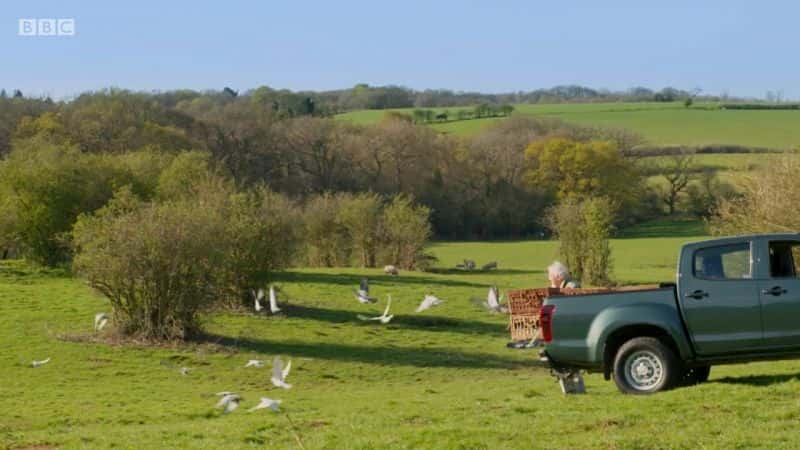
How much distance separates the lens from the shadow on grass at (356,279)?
47.6m

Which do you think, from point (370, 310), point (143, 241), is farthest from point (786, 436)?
point (370, 310)

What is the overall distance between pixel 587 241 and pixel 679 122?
98395mm

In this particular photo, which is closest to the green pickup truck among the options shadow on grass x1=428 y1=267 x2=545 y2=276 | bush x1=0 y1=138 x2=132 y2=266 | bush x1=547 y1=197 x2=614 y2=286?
bush x1=0 y1=138 x2=132 y2=266

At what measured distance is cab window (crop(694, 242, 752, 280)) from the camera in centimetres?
1285

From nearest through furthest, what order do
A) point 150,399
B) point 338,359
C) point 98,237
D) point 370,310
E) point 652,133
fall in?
1. point 150,399
2. point 338,359
3. point 98,237
4. point 370,310
5. point 652,133

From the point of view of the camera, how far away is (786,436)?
9.14 metres

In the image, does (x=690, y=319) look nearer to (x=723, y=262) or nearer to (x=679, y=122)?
(x=723, y=262)

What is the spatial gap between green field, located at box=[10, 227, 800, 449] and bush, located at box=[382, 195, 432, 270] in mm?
7870

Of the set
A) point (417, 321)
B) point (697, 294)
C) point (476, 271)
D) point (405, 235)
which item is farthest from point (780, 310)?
Result: point (476, 271)

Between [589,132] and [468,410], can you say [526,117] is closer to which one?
[589,132]

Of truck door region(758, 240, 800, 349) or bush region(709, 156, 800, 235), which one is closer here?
truck door region(758, 240, 800, 349)

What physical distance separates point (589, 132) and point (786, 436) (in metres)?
117

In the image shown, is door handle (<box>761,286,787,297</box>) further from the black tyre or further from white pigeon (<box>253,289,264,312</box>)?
white pigeon (<box>253,289,264,312</box>)

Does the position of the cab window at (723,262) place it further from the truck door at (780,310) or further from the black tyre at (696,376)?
the black tyre at (696,376)
